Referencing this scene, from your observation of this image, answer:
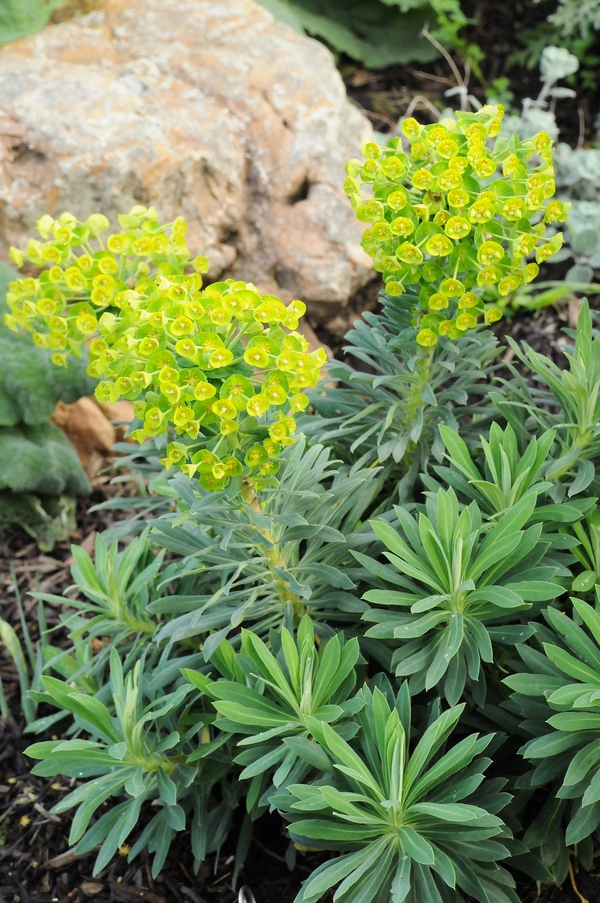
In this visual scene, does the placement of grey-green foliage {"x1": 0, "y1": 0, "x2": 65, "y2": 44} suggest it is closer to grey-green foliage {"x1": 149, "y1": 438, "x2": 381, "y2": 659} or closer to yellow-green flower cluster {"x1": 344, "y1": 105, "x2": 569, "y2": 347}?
yellow-green flower cluster {"x1": 344, "y1": 105, "x2": 569, "y2": 347}

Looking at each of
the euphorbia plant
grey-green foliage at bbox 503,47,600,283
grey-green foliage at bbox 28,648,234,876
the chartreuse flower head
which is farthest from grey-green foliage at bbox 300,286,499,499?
grey-green foliage at bbox 503,47,600,283

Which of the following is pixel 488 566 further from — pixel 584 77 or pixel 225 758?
pixel 584 77

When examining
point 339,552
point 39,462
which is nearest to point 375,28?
point 39,462

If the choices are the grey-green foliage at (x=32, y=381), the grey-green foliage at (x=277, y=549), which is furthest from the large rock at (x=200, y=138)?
the grey-green foliage at (x=277, y=549)

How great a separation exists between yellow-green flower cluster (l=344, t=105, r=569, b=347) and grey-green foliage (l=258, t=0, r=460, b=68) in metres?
3.57

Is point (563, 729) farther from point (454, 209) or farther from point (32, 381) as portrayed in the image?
point (32, 381)

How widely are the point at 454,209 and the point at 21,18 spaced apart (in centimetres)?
291

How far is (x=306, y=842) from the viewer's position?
1880 millimetres

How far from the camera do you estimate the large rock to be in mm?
3340

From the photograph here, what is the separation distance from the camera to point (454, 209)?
6.26ft

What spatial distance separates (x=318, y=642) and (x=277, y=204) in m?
2.19

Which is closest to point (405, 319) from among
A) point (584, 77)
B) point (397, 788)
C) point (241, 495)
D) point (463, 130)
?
point (463, 130)

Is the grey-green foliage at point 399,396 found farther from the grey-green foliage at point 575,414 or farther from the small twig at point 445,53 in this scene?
the small twig at point 445,53

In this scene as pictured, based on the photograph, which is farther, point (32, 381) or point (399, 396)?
point (32, 381)
